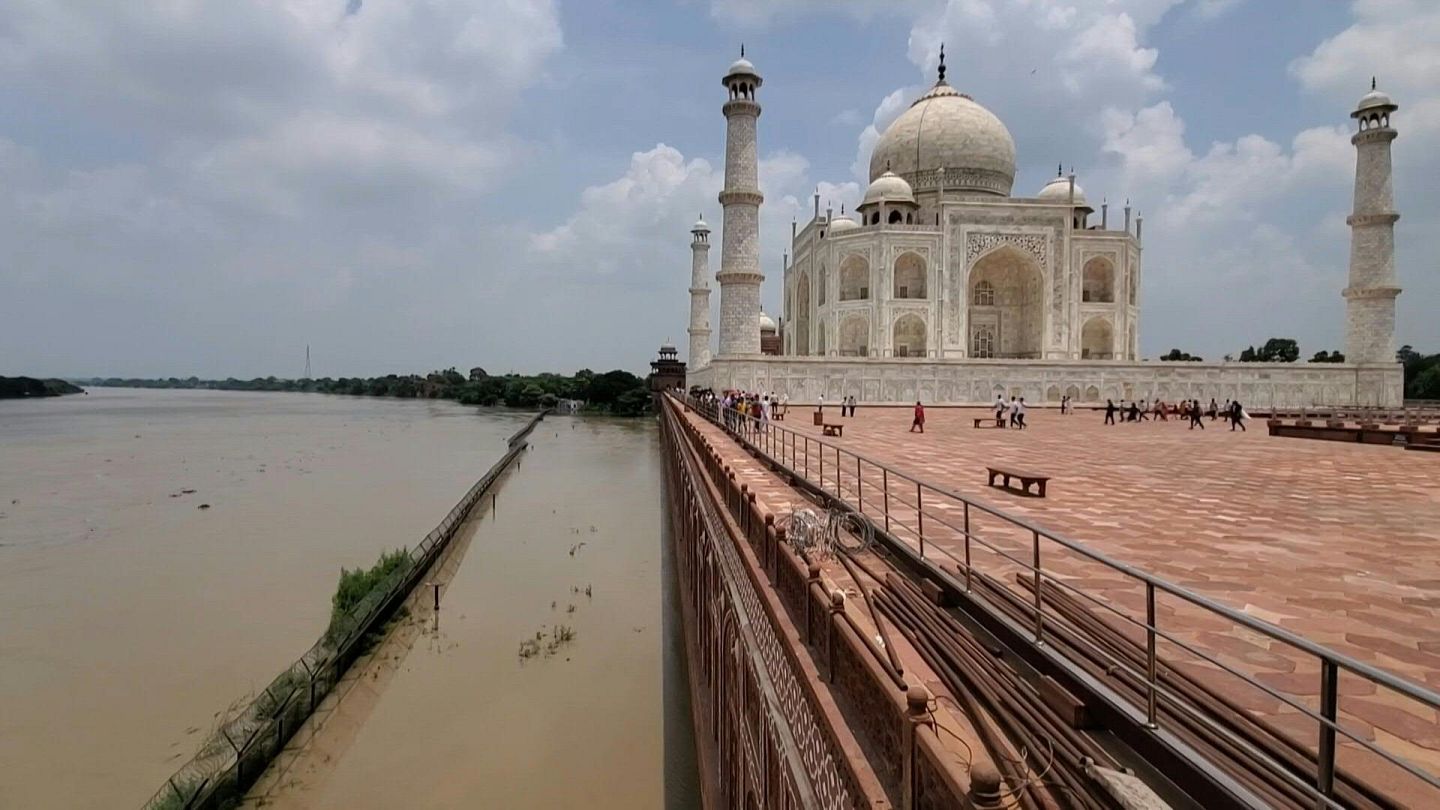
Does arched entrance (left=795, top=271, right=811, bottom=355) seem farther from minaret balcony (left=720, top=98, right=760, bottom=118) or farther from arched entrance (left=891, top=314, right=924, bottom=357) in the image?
minaret balcony (left=720, top=98, right=760, bottom=118)

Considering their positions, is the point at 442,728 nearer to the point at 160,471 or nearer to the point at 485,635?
the point at 485,635

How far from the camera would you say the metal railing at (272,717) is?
21.4 ft

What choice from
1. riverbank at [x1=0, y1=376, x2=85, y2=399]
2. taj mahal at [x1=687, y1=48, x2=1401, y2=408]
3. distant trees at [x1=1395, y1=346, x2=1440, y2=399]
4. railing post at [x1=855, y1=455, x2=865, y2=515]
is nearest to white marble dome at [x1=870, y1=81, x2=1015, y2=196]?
taj mahal at [x1=687, y1=48, x2=1401, y2=408]

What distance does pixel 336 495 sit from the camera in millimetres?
22094

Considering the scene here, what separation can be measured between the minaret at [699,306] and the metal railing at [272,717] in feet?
106

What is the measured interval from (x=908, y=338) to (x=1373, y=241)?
16.6 metres

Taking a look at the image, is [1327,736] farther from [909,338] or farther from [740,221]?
[909,338]

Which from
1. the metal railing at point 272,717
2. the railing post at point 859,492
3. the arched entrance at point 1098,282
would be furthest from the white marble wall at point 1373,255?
the metal railing at point 272,717

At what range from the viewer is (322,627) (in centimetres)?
1134

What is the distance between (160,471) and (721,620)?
29102mm

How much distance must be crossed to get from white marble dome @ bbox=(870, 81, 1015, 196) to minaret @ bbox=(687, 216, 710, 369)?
1283cm

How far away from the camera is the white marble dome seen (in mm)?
34344

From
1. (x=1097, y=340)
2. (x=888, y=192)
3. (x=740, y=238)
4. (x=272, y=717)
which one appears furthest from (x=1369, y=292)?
(x=272, y=717)

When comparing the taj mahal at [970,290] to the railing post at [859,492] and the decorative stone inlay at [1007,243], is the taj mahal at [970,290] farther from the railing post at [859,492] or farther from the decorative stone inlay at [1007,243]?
the railing post at [859,492]
